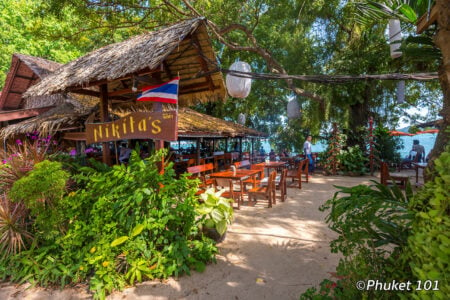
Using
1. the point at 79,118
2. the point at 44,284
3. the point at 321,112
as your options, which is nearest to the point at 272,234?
the point at 44,284

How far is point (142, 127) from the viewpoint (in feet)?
11.9

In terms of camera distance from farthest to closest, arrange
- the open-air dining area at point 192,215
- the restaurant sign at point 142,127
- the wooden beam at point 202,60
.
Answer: the wooden beam at point 202,60 → the restaurant sign at point 142,127 → the open-air dining area at point 192,215

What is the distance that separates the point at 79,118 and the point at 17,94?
7.41 meters

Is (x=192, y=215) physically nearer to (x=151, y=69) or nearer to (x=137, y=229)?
(x=137, y=229)

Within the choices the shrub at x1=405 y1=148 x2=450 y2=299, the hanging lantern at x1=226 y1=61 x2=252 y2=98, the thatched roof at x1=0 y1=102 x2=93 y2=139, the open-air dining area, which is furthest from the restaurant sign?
the thatched roof at x1=0 y1=102 x2=93 y2=139

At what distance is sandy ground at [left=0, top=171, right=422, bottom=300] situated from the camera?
2.83 metres

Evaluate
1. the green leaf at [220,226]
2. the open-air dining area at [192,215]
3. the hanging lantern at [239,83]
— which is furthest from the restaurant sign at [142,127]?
the hanging lantern at [239,83]

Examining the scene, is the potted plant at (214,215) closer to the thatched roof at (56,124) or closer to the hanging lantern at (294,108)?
the thatched roof at (56,124)

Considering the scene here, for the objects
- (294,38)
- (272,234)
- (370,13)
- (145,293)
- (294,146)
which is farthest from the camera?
(294,146)

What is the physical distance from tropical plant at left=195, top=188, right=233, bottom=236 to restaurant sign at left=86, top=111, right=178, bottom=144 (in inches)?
48.1

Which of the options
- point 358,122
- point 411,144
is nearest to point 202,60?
point 358,122

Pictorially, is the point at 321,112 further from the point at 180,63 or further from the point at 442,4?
the point at 442,4

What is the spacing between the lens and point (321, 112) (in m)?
11.4

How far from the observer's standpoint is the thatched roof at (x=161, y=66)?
3723 millimetres
